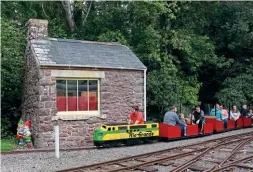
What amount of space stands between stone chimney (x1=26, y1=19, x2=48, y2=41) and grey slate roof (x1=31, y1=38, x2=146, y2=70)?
342 mm

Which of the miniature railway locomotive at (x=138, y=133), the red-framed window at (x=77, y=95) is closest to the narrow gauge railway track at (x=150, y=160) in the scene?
the miniature railway locomotive at (x=138, y=133)

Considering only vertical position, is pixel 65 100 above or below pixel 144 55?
below

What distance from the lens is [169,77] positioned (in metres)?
19.1

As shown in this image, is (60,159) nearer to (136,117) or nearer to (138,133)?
(138,133)

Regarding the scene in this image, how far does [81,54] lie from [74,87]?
1.66 meters

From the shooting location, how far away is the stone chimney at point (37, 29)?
14.2m

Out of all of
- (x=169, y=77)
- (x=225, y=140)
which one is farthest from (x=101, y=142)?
(x=169, y=77)

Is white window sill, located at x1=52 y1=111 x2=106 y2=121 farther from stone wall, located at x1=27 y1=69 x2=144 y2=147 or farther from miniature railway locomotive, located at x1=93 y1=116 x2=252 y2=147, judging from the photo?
miniature railway locomotive, located at x1=93 y1=116 x2=252 y2=147

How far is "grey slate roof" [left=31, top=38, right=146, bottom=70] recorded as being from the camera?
42.8ft

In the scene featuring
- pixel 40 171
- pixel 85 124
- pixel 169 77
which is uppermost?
pixel 169 77

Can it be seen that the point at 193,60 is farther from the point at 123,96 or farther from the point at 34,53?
the point at 34,53

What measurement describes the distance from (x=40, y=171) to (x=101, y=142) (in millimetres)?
3671

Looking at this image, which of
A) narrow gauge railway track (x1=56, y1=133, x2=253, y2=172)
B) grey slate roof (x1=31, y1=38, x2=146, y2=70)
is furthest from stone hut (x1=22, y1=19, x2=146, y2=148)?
narrow gauge railway track (x1=56, y1=133, x2=253, y2=172)

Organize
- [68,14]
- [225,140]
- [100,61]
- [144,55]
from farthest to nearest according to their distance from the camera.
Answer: [68,14] → [144,55] → [100,61] → [225,140]
